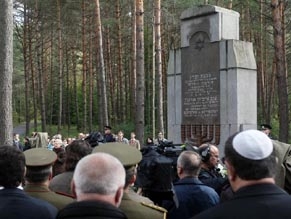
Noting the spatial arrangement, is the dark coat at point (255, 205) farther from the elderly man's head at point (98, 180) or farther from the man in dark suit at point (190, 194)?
the man in dark suit at point (190, 194)

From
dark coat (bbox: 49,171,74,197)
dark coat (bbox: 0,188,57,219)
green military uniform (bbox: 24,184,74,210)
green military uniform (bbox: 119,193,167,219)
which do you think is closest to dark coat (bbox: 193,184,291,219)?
green military uniform (bbox: 119,193,167,219)

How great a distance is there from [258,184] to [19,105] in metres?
58.0

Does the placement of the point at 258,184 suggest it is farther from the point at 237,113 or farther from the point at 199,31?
the point at 199,31

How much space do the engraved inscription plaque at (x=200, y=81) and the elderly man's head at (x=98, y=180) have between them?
9.30 metres

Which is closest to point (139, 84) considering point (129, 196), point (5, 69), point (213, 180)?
point (5, 69)

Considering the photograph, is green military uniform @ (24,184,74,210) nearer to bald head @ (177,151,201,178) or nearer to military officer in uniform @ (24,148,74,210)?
military officer in uniform @ (24,148,74,210)

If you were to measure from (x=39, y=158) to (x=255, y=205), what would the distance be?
2.02 meters

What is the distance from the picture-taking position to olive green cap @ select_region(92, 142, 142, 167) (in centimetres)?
307

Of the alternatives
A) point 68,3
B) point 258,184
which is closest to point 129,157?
Result: point 258,184

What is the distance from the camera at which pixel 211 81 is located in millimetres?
11594

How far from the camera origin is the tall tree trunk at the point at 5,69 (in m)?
9.12

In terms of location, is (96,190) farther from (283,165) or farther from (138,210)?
(283,165)

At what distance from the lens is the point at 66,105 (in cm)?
4625

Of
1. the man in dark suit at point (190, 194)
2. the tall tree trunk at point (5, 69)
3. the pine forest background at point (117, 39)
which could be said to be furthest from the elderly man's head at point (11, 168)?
the pine forest background at point (117, 39)
